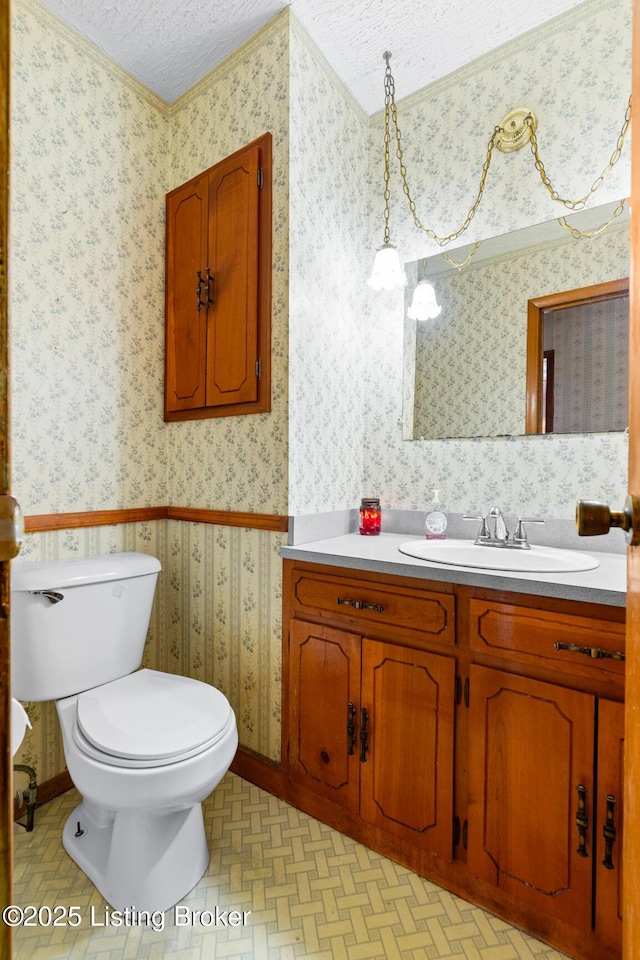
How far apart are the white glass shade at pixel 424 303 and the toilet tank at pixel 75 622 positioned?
4.60 ft

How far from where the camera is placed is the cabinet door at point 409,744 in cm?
125

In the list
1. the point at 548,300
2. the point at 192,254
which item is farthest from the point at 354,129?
the point at 548,300

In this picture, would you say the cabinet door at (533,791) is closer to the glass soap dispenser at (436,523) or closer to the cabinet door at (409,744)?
the cabinet door at (409,744)

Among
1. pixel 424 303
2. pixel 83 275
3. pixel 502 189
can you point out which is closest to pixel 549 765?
pixel 424 303

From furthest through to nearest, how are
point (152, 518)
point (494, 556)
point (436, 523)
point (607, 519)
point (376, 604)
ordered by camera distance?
point (152, 518)
point (436, 523)
point (494, 556)
point (376, 604)
point (607, 519)

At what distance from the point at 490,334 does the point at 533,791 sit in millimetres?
1421

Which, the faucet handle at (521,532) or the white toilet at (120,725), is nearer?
the white toilet at (120,725)

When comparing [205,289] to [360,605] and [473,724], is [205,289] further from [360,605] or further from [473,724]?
[473,724]

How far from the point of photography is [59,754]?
166 centimetres

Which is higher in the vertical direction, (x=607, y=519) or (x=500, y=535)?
(x=607, y=519)

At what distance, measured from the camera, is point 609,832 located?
1015mm

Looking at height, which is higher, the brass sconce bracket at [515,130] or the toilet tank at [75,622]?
the brass sconce bracket at [515,130]

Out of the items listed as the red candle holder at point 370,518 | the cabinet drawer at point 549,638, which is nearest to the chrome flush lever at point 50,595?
the red candle holder at point 370,518

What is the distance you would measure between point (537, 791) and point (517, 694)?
220mm
